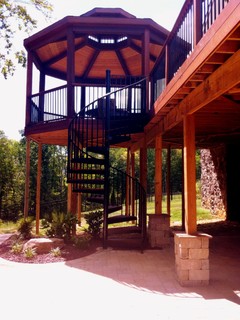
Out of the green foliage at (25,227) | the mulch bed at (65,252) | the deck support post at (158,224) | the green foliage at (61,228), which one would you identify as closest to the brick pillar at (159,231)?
the deck support post at (158,224)

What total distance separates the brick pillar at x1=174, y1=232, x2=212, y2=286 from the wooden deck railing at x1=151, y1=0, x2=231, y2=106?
8.23 feet

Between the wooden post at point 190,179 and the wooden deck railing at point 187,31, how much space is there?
3.12ft

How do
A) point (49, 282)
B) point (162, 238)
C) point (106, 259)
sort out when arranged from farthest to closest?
point (162, 238) < point (106, 259) < point (49, 282)

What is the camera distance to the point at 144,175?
8016 millimetres

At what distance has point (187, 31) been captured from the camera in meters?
4.09

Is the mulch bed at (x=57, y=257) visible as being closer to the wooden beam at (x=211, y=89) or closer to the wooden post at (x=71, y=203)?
the wooden post at (x=71, y=203)

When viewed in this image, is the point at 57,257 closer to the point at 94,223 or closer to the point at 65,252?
the point at 65,252

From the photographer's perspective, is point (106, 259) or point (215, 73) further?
point (106, 259)

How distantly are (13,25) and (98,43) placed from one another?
101 inches

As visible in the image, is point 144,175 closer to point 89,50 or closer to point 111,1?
point 89,50

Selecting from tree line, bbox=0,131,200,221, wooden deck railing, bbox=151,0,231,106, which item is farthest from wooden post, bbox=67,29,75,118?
tree line, bbox=0,131,200,221

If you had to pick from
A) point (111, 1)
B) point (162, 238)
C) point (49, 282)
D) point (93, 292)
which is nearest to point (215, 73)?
point (93, 292)

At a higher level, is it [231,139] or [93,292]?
[231,139]

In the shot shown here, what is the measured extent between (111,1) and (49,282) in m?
8.63
